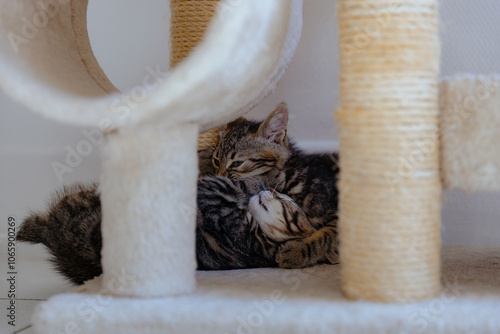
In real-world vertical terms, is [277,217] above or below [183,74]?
below

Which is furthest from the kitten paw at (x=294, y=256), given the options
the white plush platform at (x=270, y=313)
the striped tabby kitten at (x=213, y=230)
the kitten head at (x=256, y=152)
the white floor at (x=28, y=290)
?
the white floor at (x=28, y=290)

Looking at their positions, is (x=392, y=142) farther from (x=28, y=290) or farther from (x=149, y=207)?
(x=28, y=290)

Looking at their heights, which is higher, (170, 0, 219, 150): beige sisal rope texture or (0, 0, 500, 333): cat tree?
(170, 0, 219, 150): beige sisal rope texture

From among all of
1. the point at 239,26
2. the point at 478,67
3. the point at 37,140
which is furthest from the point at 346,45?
the point at 37,140

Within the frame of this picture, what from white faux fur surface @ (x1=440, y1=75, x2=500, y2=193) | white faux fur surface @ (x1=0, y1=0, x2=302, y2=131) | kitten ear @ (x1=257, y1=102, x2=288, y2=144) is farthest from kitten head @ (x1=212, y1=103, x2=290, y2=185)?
white faux fur surface @ (x1=440, y1=75, x2=500, y2=193)

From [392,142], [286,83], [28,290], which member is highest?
[286,83]

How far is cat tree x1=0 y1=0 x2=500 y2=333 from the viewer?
32.8 inches

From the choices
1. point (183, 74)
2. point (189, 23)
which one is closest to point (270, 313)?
point (183, 74)

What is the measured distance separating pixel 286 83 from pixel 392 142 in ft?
3.35

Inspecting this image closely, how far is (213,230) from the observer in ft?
4.25

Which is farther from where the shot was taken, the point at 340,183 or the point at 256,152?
the point at 256,152

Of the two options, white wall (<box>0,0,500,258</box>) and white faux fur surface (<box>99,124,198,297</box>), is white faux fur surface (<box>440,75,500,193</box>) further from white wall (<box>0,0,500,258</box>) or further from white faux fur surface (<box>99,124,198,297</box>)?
white wall (<box>0,0,500,258</box>)

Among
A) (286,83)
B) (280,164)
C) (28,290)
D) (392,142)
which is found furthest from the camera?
(286,83)

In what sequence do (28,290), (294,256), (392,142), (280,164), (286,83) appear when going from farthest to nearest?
(286,83)
(280,164)
(28,290)
(294,256)
(392,142)
